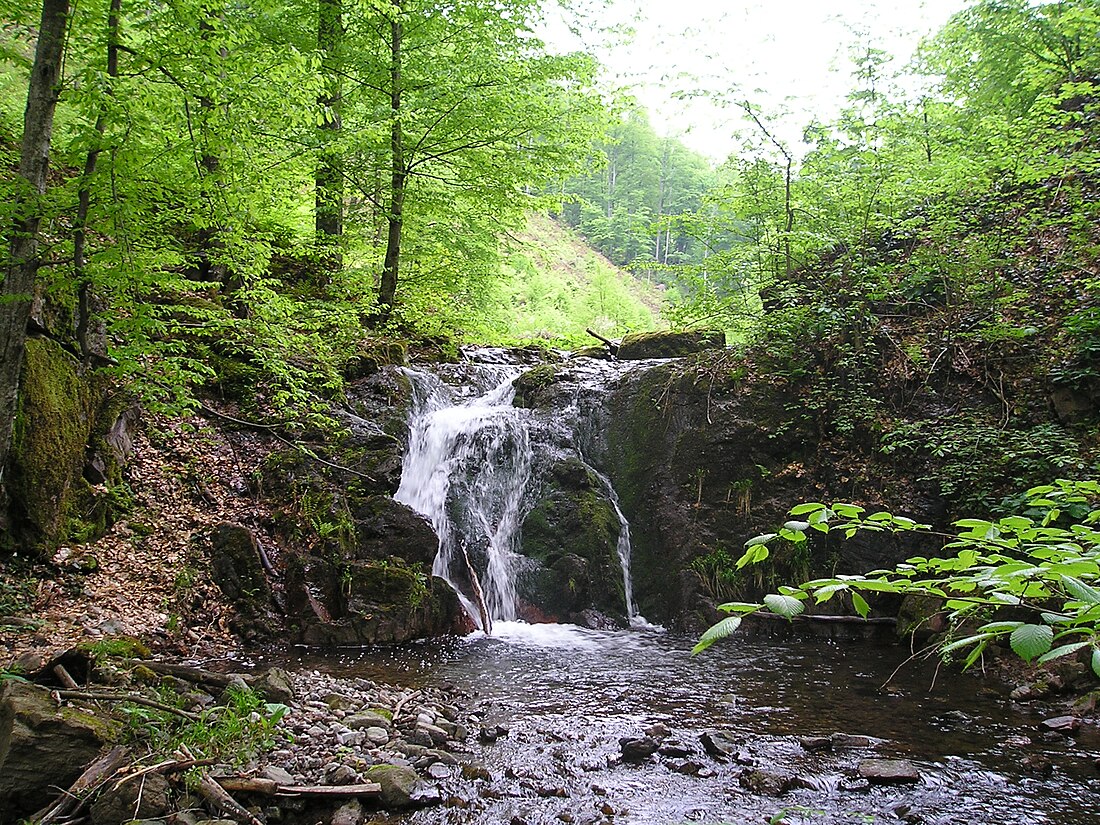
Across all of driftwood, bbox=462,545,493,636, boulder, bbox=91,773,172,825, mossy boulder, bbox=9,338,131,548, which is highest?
mossy boulder, bbox=9,338,131,548

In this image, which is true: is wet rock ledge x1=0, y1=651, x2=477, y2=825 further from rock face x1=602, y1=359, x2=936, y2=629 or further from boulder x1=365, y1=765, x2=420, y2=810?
rock face x1=602, y1=359, x2=936, y2=629

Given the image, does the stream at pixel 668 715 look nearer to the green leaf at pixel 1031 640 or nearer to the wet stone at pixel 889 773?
the wet stone at pixel 889 773

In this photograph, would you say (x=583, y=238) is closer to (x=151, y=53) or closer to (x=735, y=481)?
(x=735, y=481)

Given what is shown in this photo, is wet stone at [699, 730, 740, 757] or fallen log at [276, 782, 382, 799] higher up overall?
fallen log at [276, 782, 382, 799]

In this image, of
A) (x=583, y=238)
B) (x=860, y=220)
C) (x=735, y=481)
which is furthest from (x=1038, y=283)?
(x=583, y=238)

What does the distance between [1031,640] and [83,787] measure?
14.2 ft

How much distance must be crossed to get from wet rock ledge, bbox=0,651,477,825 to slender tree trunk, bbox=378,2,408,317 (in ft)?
23.3

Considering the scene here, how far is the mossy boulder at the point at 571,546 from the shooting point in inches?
360

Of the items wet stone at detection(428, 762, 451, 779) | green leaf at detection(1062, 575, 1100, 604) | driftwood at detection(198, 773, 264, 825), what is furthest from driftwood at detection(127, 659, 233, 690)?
green leaf at detection(1062, 575, 1100, 604)

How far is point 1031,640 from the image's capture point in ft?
4.64

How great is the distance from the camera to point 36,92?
14.7 ft

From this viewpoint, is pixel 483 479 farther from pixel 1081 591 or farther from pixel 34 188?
pixel 1081 591

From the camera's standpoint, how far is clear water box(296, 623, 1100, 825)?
411 cm

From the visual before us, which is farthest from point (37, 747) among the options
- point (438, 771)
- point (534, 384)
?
point (534, 384)
